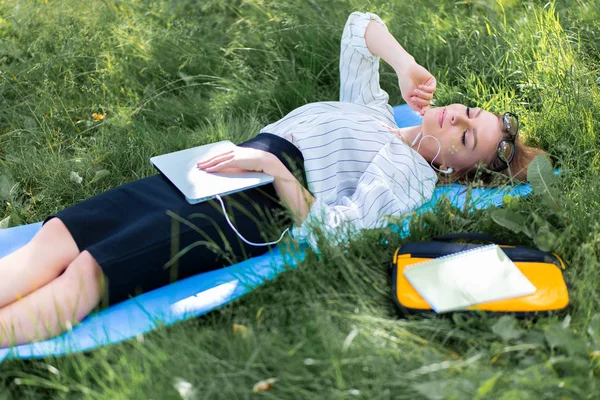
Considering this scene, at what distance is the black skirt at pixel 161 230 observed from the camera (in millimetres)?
2605

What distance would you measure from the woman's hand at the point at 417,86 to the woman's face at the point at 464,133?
0.10m

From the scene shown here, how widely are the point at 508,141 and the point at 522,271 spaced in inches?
37.9

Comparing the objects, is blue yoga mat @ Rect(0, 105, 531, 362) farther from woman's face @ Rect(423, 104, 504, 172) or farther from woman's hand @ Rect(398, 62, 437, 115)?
woman's hand @ Rect(398, 62, 437, 115)

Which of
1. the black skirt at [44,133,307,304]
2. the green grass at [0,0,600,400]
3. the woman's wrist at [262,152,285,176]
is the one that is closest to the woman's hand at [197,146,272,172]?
the woman's wrist at [262,152,285,176]

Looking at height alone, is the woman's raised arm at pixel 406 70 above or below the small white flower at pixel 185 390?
above

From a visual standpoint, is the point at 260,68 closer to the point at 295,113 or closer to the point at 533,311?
the point at 295,113

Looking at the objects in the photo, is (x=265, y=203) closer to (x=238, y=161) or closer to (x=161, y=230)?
(x=238, y=161)

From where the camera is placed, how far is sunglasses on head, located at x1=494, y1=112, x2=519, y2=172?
10.6 ft

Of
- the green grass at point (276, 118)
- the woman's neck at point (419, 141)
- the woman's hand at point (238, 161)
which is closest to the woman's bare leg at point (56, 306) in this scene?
the green grass at point (276, 118)

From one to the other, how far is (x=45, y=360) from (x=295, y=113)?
176cm

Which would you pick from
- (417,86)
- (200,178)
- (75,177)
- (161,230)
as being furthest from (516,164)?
(75,177)

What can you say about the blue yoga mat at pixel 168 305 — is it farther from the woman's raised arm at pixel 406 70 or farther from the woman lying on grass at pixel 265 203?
the woman's raised arm at pixel 406 70

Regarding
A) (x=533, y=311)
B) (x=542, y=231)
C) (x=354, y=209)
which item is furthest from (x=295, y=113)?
(x=533, y=311)

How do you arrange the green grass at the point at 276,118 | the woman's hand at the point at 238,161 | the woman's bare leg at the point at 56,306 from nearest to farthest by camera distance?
the green grass at the point at 276,118, the woman's bare leg at the point at 56,306, the woman's hand at the point at 238,161
